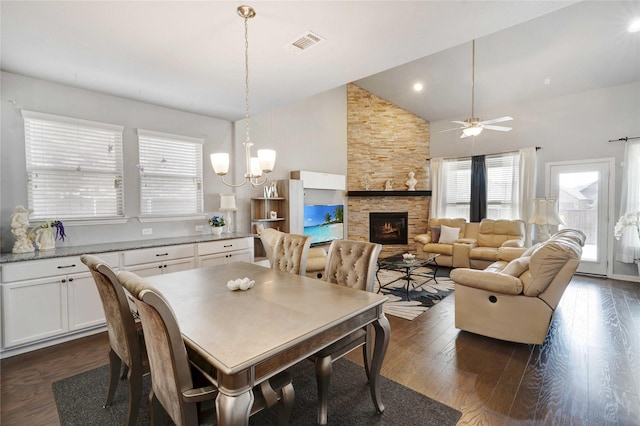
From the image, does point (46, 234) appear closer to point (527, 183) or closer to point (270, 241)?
point (270, 241)

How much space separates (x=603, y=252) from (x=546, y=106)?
3.02 meters

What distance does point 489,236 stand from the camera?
19.6 feet

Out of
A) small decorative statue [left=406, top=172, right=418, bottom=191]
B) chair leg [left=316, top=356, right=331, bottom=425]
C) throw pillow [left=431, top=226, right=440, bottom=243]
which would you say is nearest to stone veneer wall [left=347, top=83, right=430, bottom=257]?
small decorative statue [left=406, top=172, right=418, bottom=191]

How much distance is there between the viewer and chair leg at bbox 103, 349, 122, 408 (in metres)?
1.92

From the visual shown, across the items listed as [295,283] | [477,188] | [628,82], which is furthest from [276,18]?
[628,82]

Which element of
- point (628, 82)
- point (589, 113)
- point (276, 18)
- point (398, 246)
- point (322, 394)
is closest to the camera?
point (322, 394)

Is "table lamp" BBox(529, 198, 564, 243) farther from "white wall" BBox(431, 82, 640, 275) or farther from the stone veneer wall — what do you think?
the stone veneer wall

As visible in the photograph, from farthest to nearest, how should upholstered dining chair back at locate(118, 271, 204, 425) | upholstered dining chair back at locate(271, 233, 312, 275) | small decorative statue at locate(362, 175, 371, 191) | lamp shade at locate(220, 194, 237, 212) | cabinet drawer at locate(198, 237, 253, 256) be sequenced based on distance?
small decorative statue at locate(362, 175, 371, 191), lamp shade at locate(220, 194, 237, 212), cabinet drawer at locate(198, 237, 253, 256), upholstered dining chair back at locate(271, 233, 312, 275), upholstered dining chair back at locate(118, 271, 204, 425)

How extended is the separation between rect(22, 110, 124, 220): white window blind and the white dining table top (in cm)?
194

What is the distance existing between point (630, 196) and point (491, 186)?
2167mm

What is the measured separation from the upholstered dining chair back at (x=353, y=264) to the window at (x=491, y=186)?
5.41 meters

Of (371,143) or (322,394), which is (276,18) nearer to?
(322,394)

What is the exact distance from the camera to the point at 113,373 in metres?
1.94

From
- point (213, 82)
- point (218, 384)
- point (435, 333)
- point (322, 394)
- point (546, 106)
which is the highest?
point (546, 106)
